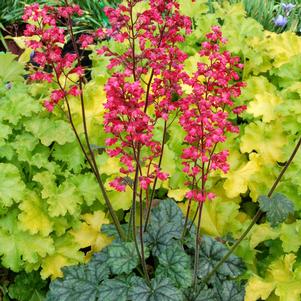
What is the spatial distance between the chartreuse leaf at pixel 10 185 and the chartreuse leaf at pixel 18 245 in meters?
0.15

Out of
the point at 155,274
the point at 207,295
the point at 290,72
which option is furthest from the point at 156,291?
the point at 290,72

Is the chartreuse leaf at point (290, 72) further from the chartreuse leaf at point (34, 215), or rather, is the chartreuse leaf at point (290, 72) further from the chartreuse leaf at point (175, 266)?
the chartreuse leaf at point (34, 215)

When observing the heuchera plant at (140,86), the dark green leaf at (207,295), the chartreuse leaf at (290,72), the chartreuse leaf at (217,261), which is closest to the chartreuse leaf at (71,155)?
the heuchera plant at (140,86)

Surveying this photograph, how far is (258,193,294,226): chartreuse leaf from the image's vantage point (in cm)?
209

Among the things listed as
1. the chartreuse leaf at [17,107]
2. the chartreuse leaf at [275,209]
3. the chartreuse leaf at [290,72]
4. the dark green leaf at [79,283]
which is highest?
the chartreuse leaf at [275,209]

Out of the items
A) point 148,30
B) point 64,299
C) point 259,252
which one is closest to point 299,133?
point 259,252

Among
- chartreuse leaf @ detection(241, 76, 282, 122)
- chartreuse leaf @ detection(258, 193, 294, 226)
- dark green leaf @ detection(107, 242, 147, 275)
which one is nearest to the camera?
chartreuse leaf @ detection(258, 193, 294, 226)

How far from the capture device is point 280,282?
2.69 m

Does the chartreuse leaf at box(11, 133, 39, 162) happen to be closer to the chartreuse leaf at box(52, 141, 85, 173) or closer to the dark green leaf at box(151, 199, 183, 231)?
the chartreuse leaf at box(52, 141, 85, 173)

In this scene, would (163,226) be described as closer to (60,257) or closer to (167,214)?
(167,214)

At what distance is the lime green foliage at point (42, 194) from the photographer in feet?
9.29

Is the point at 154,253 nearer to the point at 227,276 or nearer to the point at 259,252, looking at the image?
the point at 227,276

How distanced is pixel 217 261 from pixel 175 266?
0.28m

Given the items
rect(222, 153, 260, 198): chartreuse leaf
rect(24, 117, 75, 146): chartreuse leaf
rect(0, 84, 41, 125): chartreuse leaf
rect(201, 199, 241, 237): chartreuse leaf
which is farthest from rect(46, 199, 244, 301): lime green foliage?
rect(0, 84, 41, 125): chartreuse leaf
